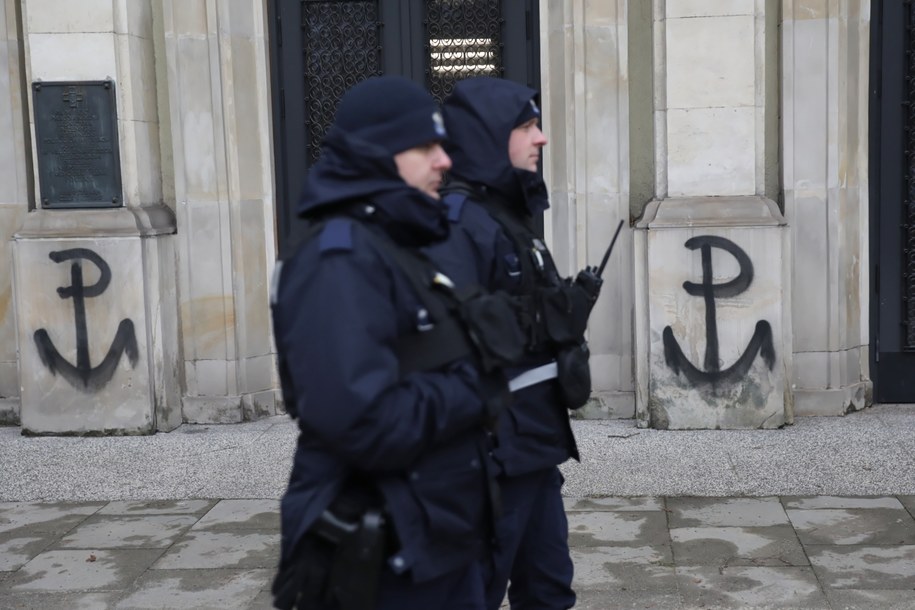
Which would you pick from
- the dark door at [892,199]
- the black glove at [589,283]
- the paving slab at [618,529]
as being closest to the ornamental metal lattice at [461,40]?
the dark door at [892,199]

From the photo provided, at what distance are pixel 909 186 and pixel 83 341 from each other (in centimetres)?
534

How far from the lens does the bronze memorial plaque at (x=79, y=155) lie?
766 cm

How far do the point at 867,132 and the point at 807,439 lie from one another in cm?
210

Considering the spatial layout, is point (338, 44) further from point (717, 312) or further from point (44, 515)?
point (44, 515)

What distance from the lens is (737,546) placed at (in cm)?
524

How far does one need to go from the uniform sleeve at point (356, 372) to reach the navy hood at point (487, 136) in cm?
108

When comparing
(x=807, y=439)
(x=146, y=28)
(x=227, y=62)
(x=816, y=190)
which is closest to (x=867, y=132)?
(x=816, y=190)

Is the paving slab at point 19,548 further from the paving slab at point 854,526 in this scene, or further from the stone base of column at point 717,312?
the stone base of column at point 717,312

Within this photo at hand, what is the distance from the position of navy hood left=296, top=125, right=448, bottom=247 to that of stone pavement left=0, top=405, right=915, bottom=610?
241 cm

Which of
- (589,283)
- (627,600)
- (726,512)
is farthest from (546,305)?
(726,512)

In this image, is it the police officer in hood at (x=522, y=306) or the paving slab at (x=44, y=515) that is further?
the paving slab at (x=44, y=515)

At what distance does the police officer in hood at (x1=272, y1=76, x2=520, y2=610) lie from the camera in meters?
2.50

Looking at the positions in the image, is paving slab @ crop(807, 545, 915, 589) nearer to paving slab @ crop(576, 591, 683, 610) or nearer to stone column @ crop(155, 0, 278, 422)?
paving slab @ crop(576, 591, 683, 610)

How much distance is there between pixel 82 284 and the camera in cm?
759
